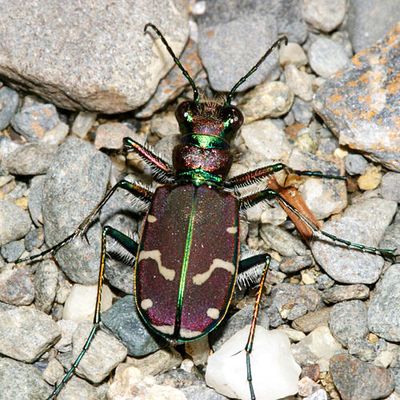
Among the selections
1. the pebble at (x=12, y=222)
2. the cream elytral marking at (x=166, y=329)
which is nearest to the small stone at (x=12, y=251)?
the pebble at (x=12, y=222)

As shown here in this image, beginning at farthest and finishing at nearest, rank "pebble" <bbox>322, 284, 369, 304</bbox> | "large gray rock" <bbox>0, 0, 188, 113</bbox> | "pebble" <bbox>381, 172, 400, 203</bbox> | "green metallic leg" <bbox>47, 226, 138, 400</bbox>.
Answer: "large gray rock" <bbox>0, 0, 188, 113</bbox> < "pebble" <bbox>381, 172, 400, 203</bbox> < "pebble" <bbox>322, 284, 369, 304</bbox> < "green metallic leg" <bbox>47, 226, 138, 400</bbox>

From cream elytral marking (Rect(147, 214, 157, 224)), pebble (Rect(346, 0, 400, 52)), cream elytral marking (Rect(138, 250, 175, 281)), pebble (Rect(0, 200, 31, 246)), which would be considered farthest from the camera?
pebble (Rect(346, 0, 400, 52))

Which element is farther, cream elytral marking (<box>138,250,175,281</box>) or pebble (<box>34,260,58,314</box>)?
pebble (<box>34,260,58,314</box>)

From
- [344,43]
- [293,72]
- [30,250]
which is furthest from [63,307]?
[344,43]

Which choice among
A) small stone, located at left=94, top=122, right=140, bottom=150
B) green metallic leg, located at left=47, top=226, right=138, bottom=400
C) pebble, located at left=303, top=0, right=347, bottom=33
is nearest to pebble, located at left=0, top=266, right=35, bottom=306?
green metallic leg, located at left=47, top=226, right=138, bottom=400

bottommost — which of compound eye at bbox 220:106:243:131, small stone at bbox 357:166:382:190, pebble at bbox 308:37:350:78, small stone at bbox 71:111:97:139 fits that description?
small stone at bbox 357:166:382:190

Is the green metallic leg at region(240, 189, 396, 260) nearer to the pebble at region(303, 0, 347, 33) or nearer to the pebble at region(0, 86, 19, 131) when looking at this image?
the pebble at region(303, 0, 347, 33)
